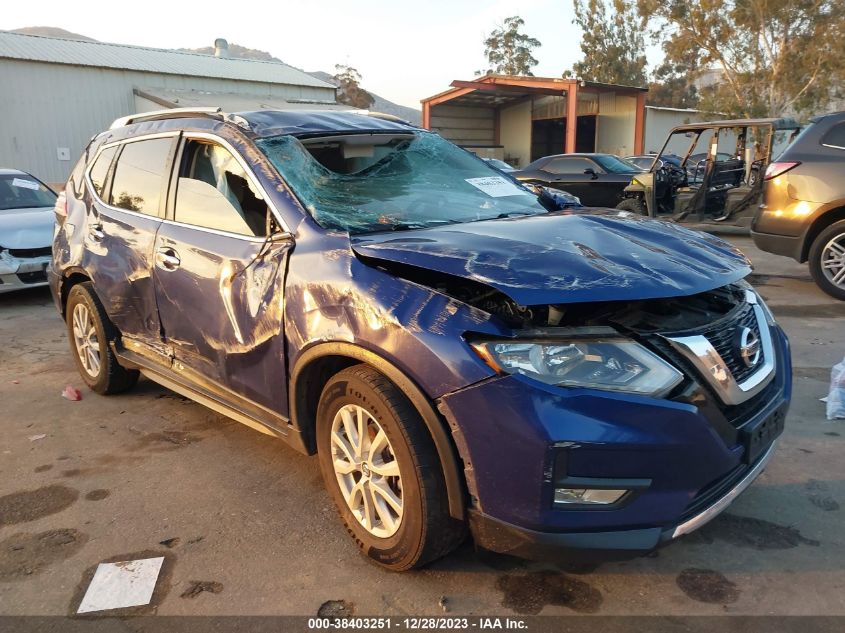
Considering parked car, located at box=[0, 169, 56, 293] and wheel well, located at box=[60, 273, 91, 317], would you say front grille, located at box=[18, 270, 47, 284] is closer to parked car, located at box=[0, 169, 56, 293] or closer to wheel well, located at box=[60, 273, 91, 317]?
parked car, located at box=[0, 169, 56, 293]

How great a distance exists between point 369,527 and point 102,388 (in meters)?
2.86

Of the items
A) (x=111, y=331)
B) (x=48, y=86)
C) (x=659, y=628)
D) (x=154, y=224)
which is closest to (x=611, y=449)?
(x=659, y=628)

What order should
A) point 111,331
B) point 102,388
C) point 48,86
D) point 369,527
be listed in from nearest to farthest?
1. point 369,527
2. point 111,331
3. point 102,388
4. point 48,86

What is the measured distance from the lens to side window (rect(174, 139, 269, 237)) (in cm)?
310

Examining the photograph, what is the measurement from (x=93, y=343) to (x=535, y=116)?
107 ft

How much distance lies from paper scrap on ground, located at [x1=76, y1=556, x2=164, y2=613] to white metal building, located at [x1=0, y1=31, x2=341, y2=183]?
22564 mm

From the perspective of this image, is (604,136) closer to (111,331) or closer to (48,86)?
(48,86)

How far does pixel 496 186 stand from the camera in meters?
3.77

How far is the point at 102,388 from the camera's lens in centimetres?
468

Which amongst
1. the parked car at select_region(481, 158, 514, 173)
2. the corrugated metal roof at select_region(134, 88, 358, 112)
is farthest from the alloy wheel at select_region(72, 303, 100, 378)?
the corrugated metal roof at select_region(134, 88, 358, 112)

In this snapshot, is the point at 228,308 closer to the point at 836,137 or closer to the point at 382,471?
the point at 382,471

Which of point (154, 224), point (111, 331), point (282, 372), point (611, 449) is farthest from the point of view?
point (111, 331)

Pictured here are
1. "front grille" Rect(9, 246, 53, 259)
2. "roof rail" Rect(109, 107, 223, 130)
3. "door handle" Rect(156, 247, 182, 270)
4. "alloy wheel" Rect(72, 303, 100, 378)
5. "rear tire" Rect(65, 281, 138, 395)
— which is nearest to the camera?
"door handle" Rect(156, 247, 182, 270)

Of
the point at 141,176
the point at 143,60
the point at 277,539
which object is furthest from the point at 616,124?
the point at 277,539
